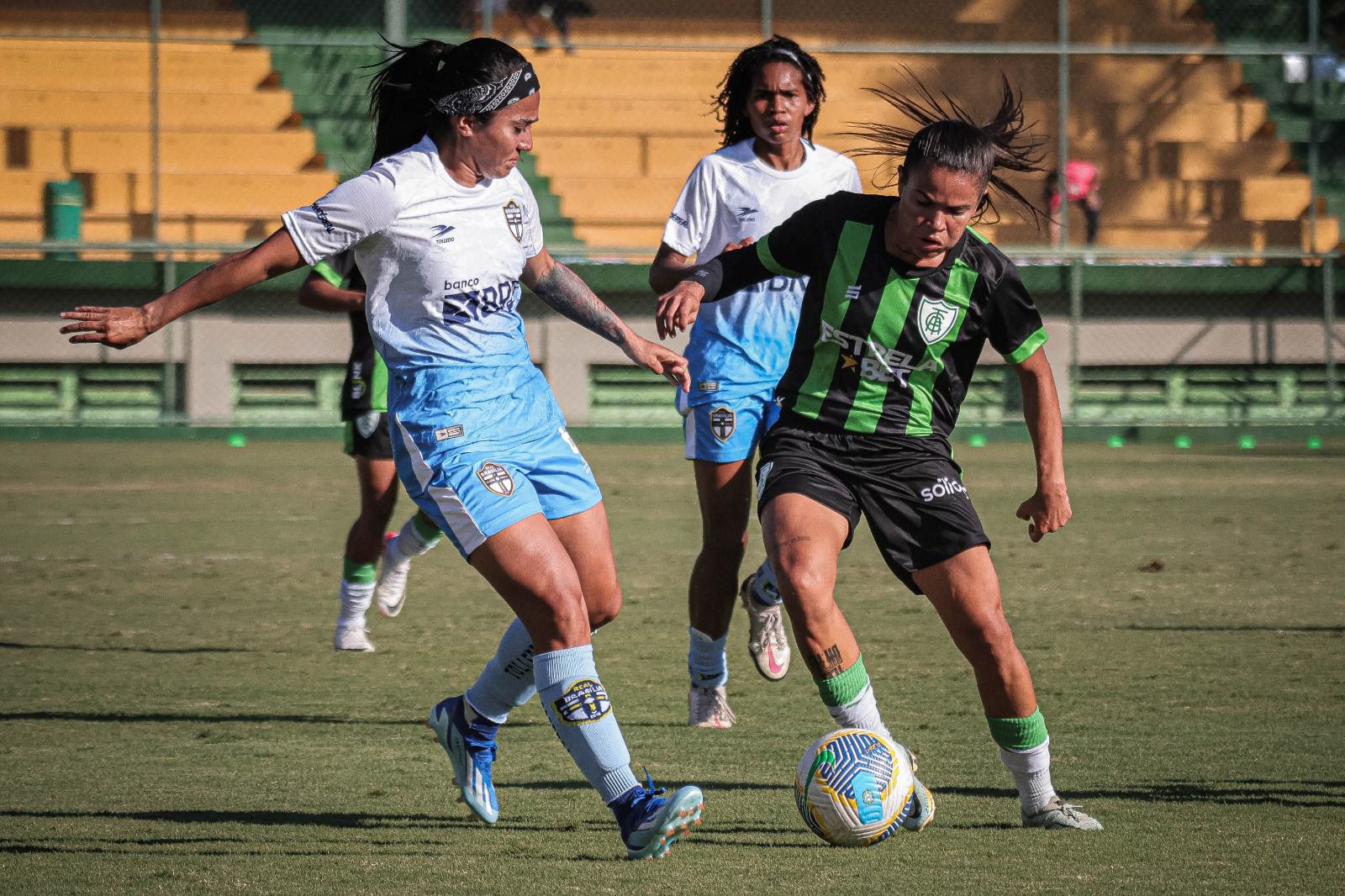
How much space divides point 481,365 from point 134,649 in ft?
11.8

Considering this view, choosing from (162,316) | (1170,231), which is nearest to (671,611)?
(162,316)

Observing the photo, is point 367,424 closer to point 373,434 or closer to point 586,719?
point 373,434

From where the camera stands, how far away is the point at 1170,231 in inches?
794

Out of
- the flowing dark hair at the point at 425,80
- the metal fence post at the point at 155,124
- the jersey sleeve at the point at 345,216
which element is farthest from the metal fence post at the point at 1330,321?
the jersey sleeve at the point at 345,216

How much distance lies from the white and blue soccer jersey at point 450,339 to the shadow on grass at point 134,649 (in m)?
3.16

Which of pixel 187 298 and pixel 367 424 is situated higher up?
pixel 187 298

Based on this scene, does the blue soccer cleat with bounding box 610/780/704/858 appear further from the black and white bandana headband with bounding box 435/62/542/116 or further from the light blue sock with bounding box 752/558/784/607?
the light blue sock with bounding box 752/558/784/607

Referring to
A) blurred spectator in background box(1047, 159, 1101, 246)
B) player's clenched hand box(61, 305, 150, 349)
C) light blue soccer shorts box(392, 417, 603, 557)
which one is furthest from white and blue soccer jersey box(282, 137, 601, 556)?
blurred spectator in background box(1047, 159, 1101, 246)

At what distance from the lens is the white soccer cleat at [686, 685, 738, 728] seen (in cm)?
604

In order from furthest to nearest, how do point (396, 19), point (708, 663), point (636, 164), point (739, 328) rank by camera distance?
point (636, 164), point (396, 19), point (739, 328), point (708, 663)

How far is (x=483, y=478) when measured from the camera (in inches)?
178

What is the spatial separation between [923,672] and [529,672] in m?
2.54

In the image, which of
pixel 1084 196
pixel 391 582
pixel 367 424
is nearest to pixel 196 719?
pixel 391 582

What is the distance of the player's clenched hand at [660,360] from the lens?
4.82 m
